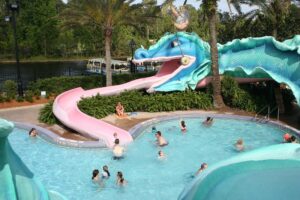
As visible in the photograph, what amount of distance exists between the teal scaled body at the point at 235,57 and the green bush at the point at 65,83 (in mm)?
5316

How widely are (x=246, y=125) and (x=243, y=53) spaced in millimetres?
4102

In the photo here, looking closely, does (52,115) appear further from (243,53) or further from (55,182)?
(243,53)

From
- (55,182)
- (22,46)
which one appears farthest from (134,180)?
(22,46)

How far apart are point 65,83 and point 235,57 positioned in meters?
10.6

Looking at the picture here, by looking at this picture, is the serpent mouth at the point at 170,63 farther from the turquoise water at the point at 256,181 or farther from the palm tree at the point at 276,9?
the turquoise water at the point at 256,181

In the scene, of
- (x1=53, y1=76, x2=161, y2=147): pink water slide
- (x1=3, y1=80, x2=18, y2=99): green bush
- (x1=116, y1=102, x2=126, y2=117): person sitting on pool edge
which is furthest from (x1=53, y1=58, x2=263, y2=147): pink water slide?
(x1=3, y1=80, x2=18, y2=99): green bush

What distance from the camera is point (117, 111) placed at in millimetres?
19109

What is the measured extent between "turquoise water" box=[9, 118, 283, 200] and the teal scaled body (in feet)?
8.57

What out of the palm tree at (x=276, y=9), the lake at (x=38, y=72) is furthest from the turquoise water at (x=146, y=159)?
the lake at (x=38, y=72)

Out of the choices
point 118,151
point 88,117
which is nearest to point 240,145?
point 118,151

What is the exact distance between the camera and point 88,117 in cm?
1719

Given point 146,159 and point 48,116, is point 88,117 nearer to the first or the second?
point 48,116

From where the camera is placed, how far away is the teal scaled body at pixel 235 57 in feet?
58.5

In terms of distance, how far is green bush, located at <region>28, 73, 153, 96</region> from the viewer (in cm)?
2416
